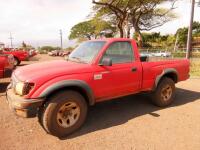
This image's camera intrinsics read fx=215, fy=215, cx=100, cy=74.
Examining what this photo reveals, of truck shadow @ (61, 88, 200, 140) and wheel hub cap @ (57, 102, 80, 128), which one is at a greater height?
wheel hub cap @ (57, 102, 80, 128)

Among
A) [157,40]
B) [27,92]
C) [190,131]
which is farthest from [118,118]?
[157,40]

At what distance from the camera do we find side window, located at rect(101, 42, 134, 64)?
490 centimetres

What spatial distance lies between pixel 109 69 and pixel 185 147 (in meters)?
2.13

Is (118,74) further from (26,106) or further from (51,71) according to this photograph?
(26,106)

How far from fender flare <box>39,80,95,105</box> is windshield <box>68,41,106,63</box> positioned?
0.64 metres

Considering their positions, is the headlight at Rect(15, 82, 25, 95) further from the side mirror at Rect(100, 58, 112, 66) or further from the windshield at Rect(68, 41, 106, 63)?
the side mirror at Rect(100, 58, 112, 66)

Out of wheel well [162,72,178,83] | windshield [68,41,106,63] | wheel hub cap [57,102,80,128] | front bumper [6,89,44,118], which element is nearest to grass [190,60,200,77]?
wheel well [162,72,178,83]

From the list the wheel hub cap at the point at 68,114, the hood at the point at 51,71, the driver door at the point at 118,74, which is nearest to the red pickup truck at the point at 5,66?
the hood at the point at 51,71

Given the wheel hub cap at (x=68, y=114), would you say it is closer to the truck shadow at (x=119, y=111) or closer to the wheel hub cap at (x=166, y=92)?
the truck shadow at (x=119, y=111)

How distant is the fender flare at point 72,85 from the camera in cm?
Result: 390

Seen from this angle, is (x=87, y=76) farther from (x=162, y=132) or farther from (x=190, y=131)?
(x=190, y=131)

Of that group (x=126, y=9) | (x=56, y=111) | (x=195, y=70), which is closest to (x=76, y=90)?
(x=56, y=111)

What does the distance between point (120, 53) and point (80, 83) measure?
4.61 feet

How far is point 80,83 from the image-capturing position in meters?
4.27
